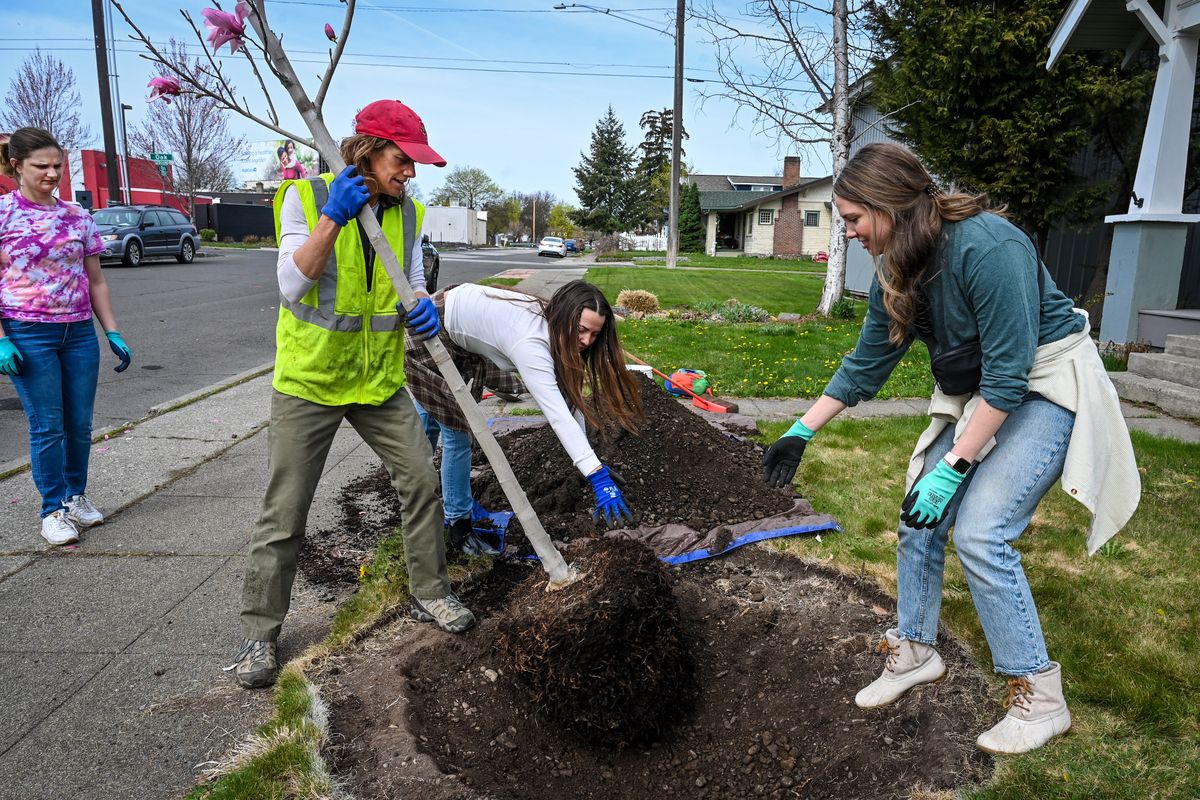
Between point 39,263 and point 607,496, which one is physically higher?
point 39,263

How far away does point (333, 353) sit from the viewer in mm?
2893

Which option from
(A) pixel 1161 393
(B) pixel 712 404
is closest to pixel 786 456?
(B) pixel 712 404

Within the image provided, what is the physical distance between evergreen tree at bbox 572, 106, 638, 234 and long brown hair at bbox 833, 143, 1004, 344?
60.5m

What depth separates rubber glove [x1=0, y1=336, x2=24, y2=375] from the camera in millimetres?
3857

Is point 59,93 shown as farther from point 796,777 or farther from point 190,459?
point 796,777

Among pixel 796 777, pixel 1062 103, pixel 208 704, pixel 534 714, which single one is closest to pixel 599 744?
pixel 534 714

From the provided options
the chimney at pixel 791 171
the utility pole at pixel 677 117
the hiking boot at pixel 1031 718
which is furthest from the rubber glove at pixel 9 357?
the chimney at pixel 791 171

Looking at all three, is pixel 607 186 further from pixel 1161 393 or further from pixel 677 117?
pixel 1161 393

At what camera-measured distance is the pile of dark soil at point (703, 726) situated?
96.0 inches

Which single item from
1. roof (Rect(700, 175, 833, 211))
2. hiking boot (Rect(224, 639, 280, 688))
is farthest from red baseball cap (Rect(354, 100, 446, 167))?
roof (Rect(700, 175, 833, 211))

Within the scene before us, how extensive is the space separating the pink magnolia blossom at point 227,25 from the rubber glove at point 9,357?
2.23m

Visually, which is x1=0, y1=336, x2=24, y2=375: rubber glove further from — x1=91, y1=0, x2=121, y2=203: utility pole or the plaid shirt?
x1=91, y1=0, x2=121, y2=203: utility pole

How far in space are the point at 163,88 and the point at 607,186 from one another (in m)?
60.9

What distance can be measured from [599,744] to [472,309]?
68.5 inches
